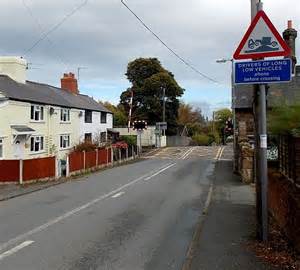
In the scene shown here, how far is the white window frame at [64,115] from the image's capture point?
41.9 metres

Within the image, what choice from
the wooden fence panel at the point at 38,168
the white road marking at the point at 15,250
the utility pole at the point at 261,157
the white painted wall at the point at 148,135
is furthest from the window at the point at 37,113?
the white painted wall at the point at 148,135

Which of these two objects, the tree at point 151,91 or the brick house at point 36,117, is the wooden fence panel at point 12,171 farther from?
the tree at point 151,91

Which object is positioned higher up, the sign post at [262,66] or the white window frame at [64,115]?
the white window frame at [64,115]

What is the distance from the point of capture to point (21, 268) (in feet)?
25.5

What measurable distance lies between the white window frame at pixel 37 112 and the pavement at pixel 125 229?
1551cm

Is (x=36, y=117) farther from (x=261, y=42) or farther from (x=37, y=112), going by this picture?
(x=261, y=42)

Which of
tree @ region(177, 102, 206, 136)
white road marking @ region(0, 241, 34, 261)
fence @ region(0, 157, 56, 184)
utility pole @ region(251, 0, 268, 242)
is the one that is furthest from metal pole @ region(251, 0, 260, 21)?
tree @ region(177, 102, 206, 136)

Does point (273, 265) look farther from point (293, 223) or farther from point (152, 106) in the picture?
point (152, 106)

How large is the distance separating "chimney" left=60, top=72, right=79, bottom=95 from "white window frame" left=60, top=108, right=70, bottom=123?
10.3 m

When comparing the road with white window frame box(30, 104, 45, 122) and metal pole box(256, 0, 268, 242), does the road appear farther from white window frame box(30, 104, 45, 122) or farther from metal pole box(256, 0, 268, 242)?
white window frame box(30, 104, 45, 122)

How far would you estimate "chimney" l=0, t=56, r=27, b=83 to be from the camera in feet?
123

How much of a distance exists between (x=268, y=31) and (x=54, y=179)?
69.7ft

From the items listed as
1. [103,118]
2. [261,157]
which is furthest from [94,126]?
[261,157]

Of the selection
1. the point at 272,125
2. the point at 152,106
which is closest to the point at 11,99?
the point at 272,125
